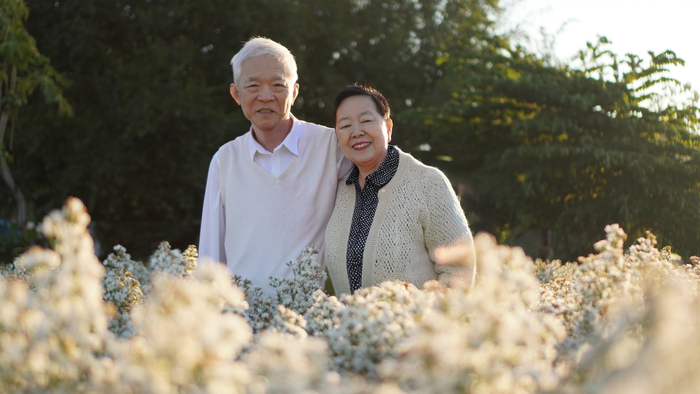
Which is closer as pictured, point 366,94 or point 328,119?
point 366,94

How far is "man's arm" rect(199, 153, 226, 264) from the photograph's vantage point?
3.65m

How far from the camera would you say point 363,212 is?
3.26 m

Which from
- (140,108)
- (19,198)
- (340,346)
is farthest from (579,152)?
(19,198)

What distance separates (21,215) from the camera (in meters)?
10.6

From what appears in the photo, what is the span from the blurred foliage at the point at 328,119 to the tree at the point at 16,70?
2.26m

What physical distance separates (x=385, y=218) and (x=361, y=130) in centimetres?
51

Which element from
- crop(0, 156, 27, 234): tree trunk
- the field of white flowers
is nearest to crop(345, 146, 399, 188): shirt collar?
the field of white flowers

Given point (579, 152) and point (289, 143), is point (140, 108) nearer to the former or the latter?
point (579, 152)

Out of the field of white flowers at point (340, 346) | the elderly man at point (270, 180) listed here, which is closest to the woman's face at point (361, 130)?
the elderly man at point (270, 180)

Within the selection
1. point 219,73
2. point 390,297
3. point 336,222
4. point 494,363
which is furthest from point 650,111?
point 219,73

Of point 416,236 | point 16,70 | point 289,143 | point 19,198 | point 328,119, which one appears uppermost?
point 328,119

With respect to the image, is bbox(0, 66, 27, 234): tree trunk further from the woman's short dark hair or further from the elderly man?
the woman's short dark hair

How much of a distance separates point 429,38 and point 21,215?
46.1ft

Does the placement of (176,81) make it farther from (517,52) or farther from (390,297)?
(390,297)
